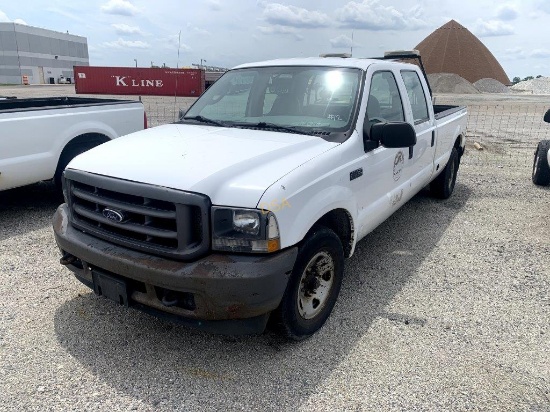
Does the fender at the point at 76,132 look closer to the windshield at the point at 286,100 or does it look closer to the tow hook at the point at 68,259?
the windshield at the point at 286,100

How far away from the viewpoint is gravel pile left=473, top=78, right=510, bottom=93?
Result: 57531 millimetres

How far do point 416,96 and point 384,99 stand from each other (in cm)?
102

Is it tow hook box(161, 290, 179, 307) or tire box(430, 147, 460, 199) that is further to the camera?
tire box(430, 147, 460, 199)

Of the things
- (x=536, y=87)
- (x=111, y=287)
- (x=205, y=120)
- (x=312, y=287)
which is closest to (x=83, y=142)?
(x=205, y=120)

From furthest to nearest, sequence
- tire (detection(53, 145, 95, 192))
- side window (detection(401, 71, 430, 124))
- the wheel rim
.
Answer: tire (detection(53, 145, 95, 192)), side window (detection(401, 71, 430, 124)), the wheel rim

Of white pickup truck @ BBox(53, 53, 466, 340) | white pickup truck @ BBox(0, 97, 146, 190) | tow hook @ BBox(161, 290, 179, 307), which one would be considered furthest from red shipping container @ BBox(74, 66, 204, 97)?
tow hook @ BBox(161, 290, 179, 307)

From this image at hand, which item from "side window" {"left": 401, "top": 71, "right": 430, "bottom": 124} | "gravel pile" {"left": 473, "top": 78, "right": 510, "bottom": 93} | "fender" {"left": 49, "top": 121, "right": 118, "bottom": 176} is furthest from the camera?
"gravel pile" {"left": 473, "top": 78, "right": 510, "bottom": 93}

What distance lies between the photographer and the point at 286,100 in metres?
3.81

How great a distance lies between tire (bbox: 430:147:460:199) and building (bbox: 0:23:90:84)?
277 ft

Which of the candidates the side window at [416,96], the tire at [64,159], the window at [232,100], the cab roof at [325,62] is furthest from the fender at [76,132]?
the side window at [416,96]

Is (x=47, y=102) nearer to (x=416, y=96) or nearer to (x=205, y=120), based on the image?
(x=205, y=120)

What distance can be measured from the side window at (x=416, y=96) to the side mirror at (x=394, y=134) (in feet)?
4.34

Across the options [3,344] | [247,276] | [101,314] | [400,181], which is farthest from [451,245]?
[3,344]

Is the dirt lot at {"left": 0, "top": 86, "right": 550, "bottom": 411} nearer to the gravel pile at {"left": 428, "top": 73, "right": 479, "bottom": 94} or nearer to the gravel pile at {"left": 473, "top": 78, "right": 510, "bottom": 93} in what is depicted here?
the gravel pile at {"left": 428, "top": 73, "right": 479, "bottom": 94}
